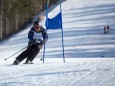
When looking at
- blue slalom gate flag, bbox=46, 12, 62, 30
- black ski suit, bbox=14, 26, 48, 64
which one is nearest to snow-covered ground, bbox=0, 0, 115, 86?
black ski suit, bbox=14, 26, 48, 64

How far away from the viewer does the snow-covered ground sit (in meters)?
7.64

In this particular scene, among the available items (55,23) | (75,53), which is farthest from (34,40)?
(75,53)

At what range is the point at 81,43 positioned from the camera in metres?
29.0

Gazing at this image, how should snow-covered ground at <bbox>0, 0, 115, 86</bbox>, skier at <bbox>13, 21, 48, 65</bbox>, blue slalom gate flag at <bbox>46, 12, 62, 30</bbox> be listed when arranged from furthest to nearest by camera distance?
blue slalom gate flag at <bbox>46, 12, 62, 30</bbox>, skier at <bbox>13, 21, 48, 65</bbox>, snow-covered ground at <bbox>0, 0, 115, 86</bbox>

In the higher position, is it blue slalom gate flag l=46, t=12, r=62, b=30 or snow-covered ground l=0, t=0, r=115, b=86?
blue slalom gate flag l=46, t=12, r=62, b=30

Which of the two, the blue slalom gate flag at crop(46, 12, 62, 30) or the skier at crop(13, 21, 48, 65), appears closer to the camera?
the skier at crop(13, 21, 48, 65)

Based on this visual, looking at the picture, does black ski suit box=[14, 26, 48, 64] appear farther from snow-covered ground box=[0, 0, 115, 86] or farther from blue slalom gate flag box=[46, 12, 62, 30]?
blue slalom gate flag box=[46, 12, 62, 30]

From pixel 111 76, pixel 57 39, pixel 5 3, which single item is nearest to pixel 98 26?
pixel 57 39

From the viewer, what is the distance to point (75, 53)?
24812 mm

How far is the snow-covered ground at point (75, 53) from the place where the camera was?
7.64 m

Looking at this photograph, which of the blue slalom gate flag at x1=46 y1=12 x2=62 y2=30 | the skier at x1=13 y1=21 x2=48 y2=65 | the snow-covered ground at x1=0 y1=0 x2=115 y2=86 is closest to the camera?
the snow-covered ground at x1=0 y1=0 x2=115 y2=86

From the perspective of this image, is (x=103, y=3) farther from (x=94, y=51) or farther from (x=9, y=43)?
(x=94, y=51)

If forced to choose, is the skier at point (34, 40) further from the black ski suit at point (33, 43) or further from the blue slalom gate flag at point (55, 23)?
the blue slalom gate flag at point (55, 23)

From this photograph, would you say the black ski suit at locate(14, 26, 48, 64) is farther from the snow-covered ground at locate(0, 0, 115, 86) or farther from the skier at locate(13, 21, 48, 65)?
the snow-covered ground at locate(0, 0, 115, 86)
